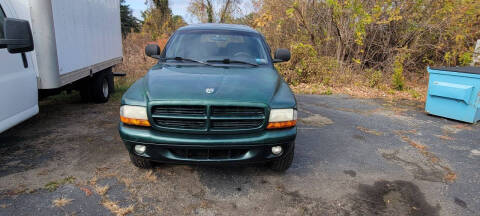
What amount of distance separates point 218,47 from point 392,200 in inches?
109

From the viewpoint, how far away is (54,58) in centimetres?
408

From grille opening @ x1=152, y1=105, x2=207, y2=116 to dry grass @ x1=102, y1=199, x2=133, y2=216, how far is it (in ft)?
2.93

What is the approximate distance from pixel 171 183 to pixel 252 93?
1.30 meters

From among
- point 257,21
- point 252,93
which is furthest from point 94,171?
point 257,21

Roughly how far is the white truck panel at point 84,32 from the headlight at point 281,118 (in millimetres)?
3135

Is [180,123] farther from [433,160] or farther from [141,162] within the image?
[433,160]

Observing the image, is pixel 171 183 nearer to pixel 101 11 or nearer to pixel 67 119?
pixel 67 119

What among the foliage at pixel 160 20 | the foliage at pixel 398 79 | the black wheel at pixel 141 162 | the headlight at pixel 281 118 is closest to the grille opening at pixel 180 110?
the headlight at pixel 281 118

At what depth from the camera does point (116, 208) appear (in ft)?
9.05

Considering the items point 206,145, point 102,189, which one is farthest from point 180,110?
point 102,189

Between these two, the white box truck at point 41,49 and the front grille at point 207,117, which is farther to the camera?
the white box truck at point 41,49

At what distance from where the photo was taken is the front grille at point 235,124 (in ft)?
9.50

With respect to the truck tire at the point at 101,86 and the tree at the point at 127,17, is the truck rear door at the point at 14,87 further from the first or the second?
the tree at the point at 127,17

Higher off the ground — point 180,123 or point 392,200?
point 180,123
